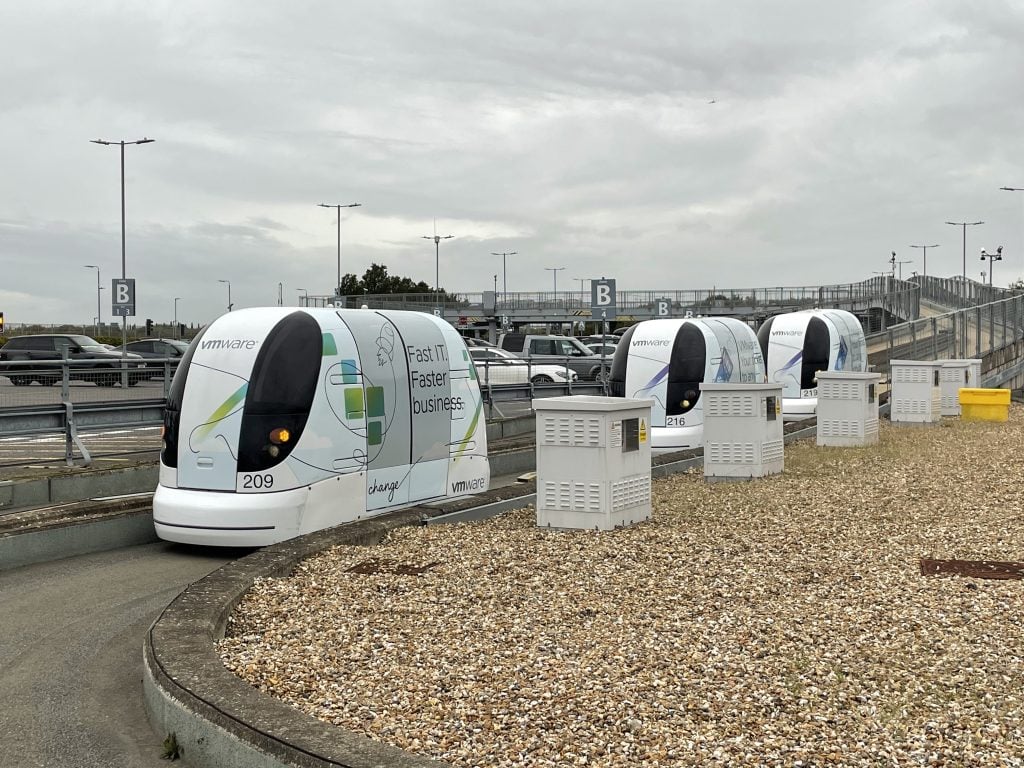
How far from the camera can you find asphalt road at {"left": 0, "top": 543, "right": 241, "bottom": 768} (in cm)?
580

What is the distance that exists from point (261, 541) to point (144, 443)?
9095 mm

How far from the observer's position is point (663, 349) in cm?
1873

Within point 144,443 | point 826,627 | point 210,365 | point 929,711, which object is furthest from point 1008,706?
point 144,443

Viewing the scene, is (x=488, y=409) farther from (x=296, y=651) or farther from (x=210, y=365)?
(x=296, y=651)

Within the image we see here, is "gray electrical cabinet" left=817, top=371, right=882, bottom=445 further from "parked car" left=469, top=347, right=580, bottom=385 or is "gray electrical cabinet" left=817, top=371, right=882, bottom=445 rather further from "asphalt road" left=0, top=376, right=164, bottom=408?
"asphalt road" left=0, top=376, right=164, bottom=408

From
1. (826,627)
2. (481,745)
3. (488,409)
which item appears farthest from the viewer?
(488,409)

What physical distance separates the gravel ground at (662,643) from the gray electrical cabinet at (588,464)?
258 millimetres

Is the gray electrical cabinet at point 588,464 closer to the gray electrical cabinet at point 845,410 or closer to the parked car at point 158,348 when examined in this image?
the gray electrical cabinet at point 845,410

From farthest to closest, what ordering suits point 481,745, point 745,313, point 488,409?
1. point 745,313
2. point 488,409
3. point 481,745

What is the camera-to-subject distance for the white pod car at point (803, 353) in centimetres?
2534

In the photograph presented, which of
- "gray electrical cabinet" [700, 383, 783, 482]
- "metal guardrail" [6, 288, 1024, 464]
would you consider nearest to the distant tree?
"metal guardrail" [6, 288, 1024, 464]

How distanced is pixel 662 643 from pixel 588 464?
4204 millimetres

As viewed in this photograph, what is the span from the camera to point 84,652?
24.9 feet

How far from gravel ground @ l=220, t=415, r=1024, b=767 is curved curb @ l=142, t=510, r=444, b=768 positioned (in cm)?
22
